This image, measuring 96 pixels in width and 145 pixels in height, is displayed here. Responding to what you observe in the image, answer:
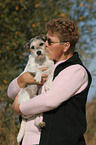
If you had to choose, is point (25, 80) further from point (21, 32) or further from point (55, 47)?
point (21, 32)

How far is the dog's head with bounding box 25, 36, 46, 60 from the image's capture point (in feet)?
9.47

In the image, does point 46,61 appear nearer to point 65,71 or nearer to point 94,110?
point 65,71

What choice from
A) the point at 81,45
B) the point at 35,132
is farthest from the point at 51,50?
the point at 81,45

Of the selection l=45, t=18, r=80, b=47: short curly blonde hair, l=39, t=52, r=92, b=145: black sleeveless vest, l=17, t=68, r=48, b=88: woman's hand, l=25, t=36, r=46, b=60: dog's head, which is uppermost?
l=45, t=18, r=80, b=47: short curly blonde hair

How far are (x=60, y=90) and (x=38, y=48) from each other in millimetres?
1175

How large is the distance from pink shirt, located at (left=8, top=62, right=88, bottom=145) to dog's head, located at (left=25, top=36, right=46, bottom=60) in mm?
918

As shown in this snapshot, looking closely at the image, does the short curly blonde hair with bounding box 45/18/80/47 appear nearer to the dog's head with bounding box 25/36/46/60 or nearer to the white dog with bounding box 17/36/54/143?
the white dog with bounding box 17/36/54/143

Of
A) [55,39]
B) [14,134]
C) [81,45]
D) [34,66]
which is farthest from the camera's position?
[81,45]

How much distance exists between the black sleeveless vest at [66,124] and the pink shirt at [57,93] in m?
0.07

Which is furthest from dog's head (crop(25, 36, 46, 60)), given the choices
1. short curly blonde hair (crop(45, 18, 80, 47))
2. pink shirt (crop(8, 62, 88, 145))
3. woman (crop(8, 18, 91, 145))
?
pink shirt (crop(8, 62, 88, 145))

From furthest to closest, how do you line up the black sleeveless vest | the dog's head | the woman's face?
1. the dog's head
2. the woman's face
3. the black sleeveless vest

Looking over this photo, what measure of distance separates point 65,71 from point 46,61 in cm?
92

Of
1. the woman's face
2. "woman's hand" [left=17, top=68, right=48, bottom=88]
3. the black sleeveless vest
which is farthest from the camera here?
"woman's hand" [left=17, top=68, right=48, bottom=88]

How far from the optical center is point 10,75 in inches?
169
